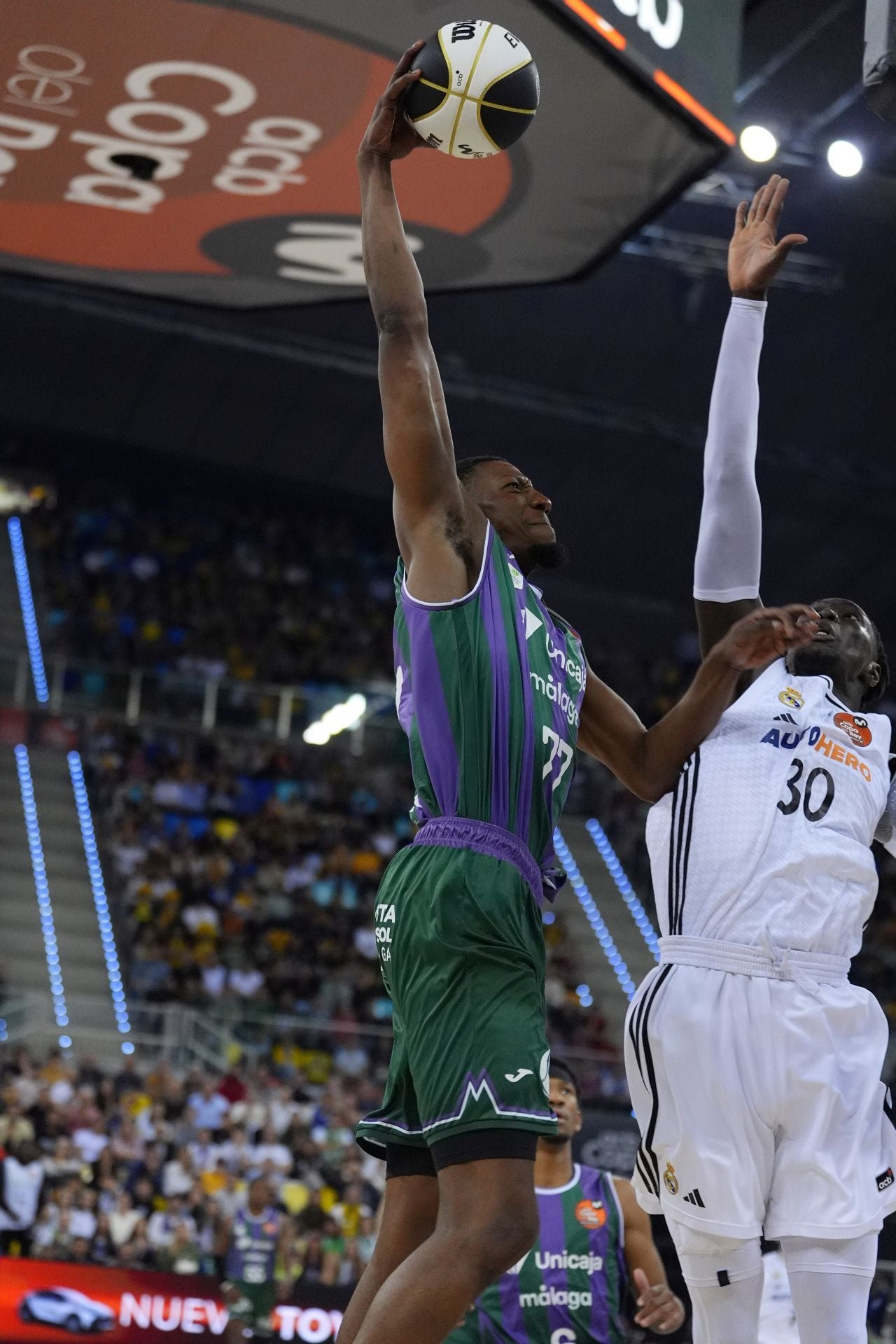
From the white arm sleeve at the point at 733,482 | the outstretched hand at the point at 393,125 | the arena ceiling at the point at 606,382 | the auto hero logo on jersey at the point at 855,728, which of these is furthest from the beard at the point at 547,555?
the arena ceiling at the point at 606,382

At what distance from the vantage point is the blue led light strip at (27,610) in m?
24.1

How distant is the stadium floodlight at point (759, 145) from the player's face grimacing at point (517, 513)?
10948 millimetres

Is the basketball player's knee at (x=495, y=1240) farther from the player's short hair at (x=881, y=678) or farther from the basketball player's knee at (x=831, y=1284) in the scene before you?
the player's short hair at (x=881, y=678)

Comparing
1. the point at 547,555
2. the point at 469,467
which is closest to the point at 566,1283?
the point at 547,555

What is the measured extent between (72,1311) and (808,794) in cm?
815

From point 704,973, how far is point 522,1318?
2730 mm

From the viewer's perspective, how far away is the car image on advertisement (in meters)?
10.9

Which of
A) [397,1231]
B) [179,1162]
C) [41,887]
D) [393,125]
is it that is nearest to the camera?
[397,1231]

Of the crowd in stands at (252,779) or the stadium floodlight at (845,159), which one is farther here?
the crowd in stands at (252,779)

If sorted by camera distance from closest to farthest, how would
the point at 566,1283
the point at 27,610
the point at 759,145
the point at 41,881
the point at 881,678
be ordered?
the point at 881,678 < the point at 566,1283 < the point at 759,145 < the point at 41,881 < the point at 27,610

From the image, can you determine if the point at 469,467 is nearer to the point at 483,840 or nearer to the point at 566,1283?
the point at 483,840

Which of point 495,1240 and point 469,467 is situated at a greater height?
point 469,467

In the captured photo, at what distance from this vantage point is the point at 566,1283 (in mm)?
6715

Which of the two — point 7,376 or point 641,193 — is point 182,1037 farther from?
point 7,376
